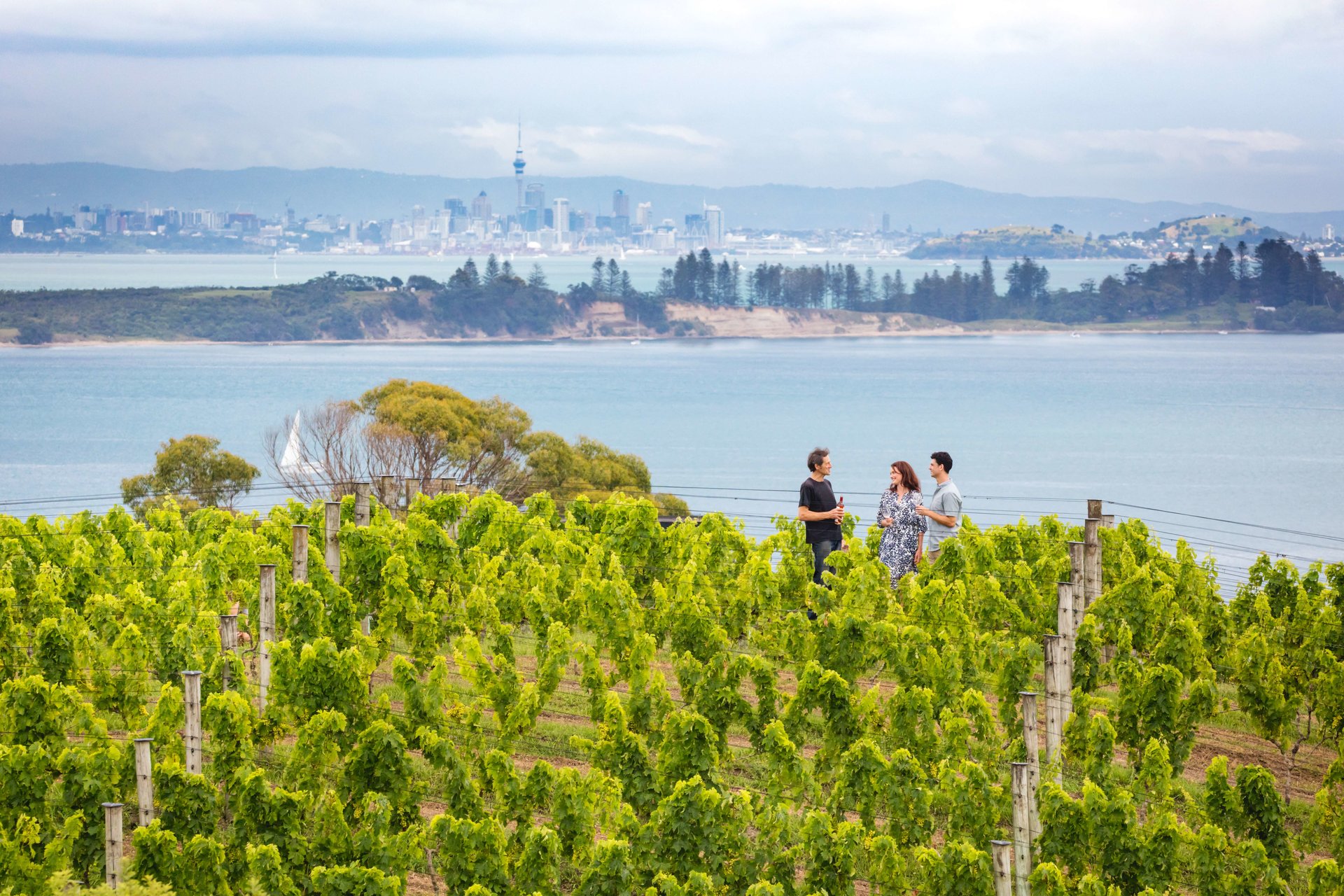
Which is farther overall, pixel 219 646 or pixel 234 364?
pixel 234 364

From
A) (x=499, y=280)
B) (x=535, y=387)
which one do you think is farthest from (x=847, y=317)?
(x=535, y=387)

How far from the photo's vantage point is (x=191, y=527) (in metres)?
15.1

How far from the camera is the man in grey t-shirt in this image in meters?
11.0

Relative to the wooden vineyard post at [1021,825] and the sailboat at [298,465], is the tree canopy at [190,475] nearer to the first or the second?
the sailboat at [298,465]

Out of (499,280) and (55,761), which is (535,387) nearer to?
(499,280)

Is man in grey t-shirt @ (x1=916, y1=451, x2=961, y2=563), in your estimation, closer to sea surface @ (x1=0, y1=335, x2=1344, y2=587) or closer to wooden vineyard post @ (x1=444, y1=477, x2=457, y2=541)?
wooden vineyard post @ (x1=444, y1=477, x2=457, y2=541)

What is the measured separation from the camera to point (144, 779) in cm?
799

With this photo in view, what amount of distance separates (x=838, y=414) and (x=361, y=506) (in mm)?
95637

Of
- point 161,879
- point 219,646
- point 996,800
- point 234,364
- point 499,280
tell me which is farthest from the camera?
point 499,280

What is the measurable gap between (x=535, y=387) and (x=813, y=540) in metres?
110

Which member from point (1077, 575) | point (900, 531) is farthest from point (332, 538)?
point (1077, 575)

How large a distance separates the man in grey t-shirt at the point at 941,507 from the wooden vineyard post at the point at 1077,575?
35.5 inches

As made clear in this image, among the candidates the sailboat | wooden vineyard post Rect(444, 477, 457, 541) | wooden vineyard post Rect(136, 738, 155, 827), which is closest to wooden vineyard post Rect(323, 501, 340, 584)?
wooden vineyard post Rect(444, 477, 457, 541)

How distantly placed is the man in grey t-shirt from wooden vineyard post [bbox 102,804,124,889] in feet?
19.3
